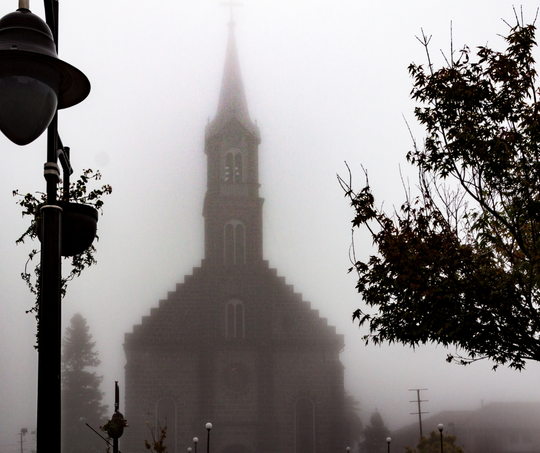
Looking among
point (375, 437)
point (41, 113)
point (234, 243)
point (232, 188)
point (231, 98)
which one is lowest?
point (375, 437)

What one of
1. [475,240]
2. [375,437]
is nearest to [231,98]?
[375,437]

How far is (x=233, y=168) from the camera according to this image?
59.8 metres

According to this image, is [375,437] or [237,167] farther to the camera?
[375,437]

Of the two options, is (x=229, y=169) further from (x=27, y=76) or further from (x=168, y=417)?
(x=27, y=76)

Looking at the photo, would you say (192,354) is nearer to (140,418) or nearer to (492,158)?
(140,418)

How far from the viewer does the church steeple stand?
5728cm

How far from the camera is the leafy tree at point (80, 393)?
5903cm

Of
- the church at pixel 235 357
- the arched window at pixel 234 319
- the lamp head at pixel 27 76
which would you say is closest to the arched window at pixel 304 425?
the church at pixel 235 357

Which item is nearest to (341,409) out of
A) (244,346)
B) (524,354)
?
(244,346)

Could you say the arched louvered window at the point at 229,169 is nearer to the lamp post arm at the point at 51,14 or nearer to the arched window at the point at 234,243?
the arched window at the point at 234,243

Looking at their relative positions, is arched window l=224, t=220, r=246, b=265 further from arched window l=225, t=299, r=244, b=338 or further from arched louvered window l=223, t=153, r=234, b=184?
arched louvered window l=223, t=153, r=234, b=184

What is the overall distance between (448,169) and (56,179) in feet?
29.6

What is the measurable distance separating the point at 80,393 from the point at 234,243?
20.3 metres

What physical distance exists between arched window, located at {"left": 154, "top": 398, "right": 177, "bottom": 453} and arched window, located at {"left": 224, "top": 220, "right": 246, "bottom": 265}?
12013 mm
